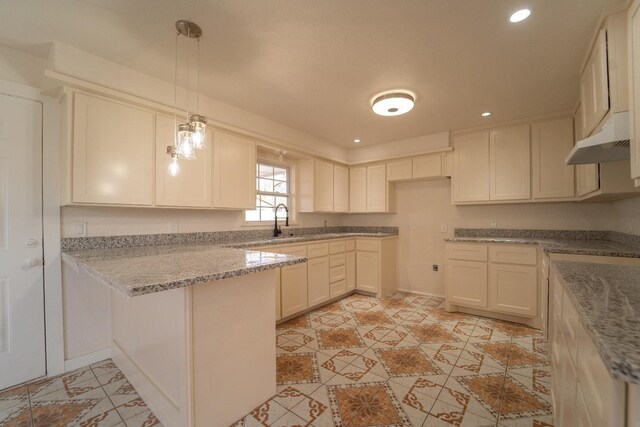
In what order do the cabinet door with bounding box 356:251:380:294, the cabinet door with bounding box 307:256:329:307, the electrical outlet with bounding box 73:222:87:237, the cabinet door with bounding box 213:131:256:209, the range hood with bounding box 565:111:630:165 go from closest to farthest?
the range hood with bounding box 565:111:630:165 < the electrical outlet with bounding box 73:222:87:237 < the cabinet door with bounding box 213:131:256:209 < the cabinet door with bounding box 307:256:329:307 < the cabinet door with bounding box 356:251:380:294

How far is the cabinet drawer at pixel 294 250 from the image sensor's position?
309 cm

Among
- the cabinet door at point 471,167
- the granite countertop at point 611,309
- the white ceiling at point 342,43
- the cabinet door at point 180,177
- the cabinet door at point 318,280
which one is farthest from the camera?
the cabinet door at point 471,167

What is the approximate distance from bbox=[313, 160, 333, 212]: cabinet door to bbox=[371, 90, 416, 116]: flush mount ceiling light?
1.63 metres

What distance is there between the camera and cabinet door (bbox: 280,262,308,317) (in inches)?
120

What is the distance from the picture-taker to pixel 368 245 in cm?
417

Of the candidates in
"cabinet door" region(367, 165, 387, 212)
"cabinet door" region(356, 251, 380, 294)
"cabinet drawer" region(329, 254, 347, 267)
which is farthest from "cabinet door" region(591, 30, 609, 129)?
"cabinet drawer" region(329, 254, 347, 267)

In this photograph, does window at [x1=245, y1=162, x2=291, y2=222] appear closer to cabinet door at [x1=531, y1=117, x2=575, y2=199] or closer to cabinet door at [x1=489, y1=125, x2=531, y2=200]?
cabinet door at [x1=489, y1=125, x2=531, y2=200]

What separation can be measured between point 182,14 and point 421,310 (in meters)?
3.76

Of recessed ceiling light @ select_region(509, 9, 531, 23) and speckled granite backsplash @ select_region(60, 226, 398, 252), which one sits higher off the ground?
recessed ceiling light @ select_region(509, 9, 531, 23)

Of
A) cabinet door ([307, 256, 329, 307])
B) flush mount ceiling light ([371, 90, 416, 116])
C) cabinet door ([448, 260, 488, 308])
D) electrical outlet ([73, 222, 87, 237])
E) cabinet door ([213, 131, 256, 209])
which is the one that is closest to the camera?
electrical outlet ([73, 222, 87, 237])

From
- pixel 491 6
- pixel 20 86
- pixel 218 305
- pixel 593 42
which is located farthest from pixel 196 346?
pixel 593 42

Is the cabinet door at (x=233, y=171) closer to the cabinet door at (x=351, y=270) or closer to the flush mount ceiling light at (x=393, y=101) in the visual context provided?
the flush mount ceiling light at (x=393, y=101)

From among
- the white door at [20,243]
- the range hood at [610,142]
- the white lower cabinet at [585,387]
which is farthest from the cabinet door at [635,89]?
the white door at [20,243]

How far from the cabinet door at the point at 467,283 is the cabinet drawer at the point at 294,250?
6.15ft
